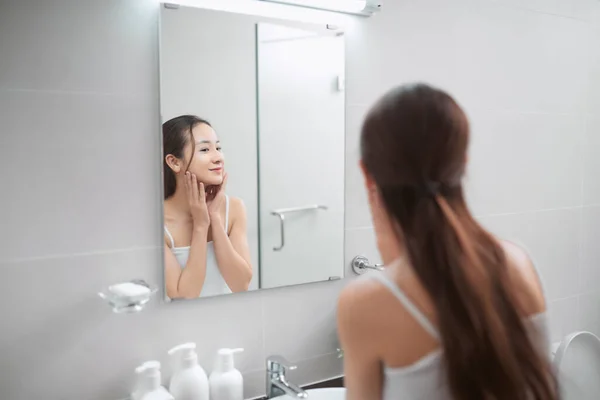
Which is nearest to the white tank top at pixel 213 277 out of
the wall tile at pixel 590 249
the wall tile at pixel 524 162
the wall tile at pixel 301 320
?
the wall tile at pixel 301 320

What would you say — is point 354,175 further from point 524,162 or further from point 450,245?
point 450,245

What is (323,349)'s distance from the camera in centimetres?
154

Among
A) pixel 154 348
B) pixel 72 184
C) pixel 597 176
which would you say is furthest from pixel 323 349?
pixel 597 176

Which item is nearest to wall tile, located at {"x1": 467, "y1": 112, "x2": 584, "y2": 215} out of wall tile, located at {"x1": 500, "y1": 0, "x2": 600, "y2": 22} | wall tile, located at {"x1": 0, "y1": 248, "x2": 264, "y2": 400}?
wall tile, located at {"x1": 500, "y1": 0, "x2": 600, "y2": 22}

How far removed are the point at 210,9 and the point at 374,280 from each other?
825 millimetres

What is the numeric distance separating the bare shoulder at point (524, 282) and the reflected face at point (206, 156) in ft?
2.38

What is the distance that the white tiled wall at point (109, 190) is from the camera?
1144mm

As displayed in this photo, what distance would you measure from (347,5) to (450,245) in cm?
92

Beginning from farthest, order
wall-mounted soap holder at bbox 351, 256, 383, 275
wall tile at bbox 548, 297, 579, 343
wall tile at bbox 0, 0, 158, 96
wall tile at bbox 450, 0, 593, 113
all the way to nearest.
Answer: wall tile at bbox 548, 297, 579, 343
wall tile at bbox 450, 0, 593, 113
wall-mounted soap holder at bbox 351, 256, 383, 275
wall tile at bbox 0, 0, 158, 96

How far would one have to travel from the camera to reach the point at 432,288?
2.43 ft

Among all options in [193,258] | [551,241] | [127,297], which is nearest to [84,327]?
[127,297]

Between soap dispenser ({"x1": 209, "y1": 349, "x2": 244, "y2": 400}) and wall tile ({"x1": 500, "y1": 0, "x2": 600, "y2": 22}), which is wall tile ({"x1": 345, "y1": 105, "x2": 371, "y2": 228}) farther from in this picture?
wall tile ({"x1": 500, "y1": 0, "x2": 600, "y2": 22})

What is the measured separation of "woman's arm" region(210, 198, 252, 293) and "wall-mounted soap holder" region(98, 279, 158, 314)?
24 centimetres

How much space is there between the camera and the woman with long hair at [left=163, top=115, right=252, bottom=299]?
1285 millimetres
